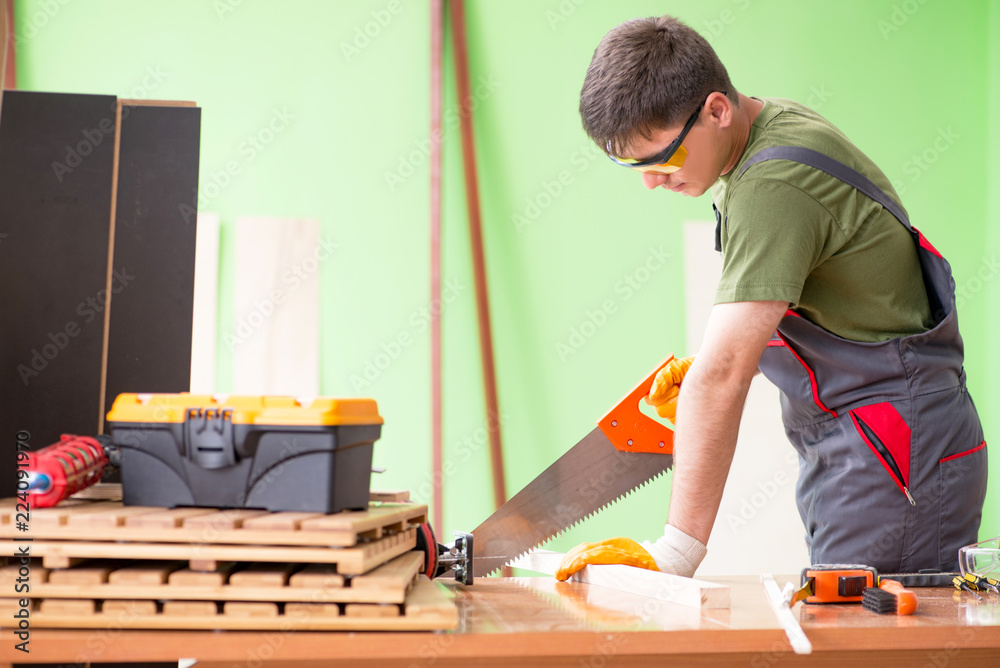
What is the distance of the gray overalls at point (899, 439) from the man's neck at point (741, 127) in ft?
0.96

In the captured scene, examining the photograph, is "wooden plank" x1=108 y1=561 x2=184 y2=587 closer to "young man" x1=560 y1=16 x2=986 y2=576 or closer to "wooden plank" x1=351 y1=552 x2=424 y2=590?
"wooden plank" x1=351 y1=552 x2=424 y2=590

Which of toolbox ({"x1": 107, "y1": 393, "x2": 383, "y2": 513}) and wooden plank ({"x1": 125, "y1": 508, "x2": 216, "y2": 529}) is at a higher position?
toolbox ({"x1": 107, "y1": 393, "x2": 383, "y2": 513})

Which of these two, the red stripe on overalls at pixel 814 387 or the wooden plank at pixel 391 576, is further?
the red stripe on overalls at pixel 814 387

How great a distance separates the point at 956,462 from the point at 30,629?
1.91 m

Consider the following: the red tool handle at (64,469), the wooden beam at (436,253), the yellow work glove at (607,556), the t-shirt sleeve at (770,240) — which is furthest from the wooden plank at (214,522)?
the wooden beam at (436,253)

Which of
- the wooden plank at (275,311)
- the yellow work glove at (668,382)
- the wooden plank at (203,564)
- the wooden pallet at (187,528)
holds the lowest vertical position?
the wooden plank at (203,564)

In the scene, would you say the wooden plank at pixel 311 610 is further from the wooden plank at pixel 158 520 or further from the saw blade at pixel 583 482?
the saw blade at pixel 583 482

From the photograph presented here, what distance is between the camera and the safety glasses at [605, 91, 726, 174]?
1.75m

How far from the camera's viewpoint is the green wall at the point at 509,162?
378 centimetres

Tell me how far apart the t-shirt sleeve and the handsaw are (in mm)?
593

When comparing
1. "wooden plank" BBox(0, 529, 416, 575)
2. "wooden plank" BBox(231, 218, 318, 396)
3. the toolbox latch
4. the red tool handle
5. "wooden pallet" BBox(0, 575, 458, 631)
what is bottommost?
"wooden pallet" BBox(0, 575, 458, 631)

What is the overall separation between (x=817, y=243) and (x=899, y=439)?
0.53 meters

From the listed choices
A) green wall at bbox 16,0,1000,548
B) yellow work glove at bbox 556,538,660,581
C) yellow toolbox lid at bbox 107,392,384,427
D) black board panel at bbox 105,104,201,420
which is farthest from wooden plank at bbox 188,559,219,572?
green wall at bbox 16,0,1000,548

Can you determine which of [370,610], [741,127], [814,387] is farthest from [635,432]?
[370,610]
